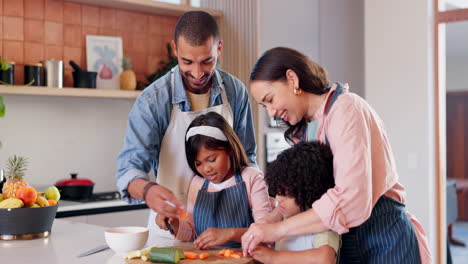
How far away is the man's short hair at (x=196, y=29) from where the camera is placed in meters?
2.20

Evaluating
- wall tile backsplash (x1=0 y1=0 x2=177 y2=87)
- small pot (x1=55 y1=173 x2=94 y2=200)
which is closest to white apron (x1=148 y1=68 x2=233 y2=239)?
small pot (x1=55 y1=173 x2=94 y2=200)

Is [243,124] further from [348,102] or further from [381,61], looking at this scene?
[381,61]

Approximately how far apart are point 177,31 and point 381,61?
2.94 meters

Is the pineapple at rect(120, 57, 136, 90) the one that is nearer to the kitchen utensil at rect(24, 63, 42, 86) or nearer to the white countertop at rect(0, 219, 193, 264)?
the kitchen utensil at rect(24, 63, 42, 86)

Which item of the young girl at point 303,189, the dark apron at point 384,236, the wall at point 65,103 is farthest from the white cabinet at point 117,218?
the dark apron at point 384,236

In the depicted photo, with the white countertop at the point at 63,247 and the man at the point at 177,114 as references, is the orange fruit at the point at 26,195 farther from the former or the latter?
the man at the point at 177,114

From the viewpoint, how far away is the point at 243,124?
2.58 m

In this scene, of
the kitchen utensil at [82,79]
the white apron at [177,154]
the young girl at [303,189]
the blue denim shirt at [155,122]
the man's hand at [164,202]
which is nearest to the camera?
the young girl at [303,189]

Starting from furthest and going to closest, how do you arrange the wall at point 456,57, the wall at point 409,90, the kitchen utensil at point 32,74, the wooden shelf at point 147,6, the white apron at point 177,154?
the wall at point 456,57 < the wall at point 409,90 < the wooden shelf at point 147,6 < the kitchen utensil at point 32,74 < the white apron at point 177,154

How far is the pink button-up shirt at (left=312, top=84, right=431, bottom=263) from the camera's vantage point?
64.6 inches

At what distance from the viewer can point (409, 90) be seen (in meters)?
4.70

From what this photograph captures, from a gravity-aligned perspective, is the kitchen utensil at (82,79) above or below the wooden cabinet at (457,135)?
above

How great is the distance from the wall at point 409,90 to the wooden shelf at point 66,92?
1.98 meters

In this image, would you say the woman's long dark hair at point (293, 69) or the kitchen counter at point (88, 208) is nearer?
the woman's long dark hair at point (293, 69)
